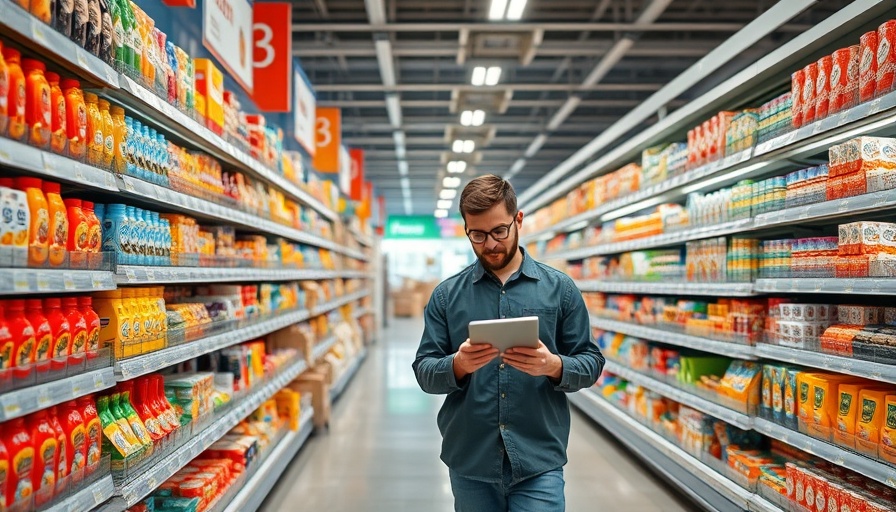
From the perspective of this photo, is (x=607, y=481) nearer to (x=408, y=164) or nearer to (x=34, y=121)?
(x=34, y=121)

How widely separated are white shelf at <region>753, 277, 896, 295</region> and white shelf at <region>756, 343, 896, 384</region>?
29 cm

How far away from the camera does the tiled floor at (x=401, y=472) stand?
4324 millimetres

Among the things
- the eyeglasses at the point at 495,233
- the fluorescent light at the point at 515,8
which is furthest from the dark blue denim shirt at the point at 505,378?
the fluorescent light at the point at 515,8

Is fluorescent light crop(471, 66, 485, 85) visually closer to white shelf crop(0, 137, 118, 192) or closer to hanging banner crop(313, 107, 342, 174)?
hanging banner crop(313, 107, 342, 174)

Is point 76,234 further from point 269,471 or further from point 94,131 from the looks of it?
point 269,471

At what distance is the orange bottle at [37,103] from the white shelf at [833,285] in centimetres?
299

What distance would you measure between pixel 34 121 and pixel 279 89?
324cm

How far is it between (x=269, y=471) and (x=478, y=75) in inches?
224

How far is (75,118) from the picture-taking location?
7.02ft

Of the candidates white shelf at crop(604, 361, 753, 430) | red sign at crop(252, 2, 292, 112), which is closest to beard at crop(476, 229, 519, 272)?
white shelf at crop(604, 361, 753, 430)

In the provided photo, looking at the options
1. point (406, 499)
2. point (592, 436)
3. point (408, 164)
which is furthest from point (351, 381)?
point (408, 164)

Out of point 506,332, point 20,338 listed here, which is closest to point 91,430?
point 20,338

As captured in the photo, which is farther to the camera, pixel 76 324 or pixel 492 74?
pixel 492 74

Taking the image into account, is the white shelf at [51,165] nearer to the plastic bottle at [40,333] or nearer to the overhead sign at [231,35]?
the plastic bottle at [40,333]
